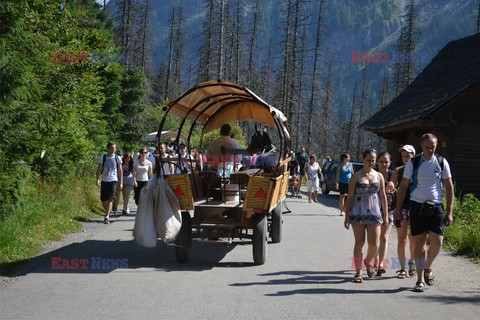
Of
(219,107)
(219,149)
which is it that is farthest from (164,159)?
(219,107)

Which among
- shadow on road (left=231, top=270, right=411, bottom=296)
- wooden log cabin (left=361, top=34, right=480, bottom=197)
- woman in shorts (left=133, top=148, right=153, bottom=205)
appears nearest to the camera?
shadow on road (left=231, top=270, right=411, bottom=296)

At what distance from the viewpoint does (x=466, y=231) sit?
12.7m

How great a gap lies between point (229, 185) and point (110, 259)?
252 centimetres

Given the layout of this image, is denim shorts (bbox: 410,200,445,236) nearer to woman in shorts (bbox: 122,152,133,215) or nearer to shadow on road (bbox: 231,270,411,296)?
shadow on road (bbox: 231,270,411,296)

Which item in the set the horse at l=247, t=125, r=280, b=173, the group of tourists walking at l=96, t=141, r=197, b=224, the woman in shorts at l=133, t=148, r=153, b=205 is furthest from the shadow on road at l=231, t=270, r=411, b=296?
the woman in shorts at l=133, t=148, r=153, b=205

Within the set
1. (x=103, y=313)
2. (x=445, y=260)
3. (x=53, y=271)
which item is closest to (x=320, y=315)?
(x=103, y=313)

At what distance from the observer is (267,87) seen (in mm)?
88812

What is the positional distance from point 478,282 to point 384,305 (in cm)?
250

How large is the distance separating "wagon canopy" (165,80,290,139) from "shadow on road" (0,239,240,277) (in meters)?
2.75

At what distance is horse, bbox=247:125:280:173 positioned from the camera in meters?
12.6

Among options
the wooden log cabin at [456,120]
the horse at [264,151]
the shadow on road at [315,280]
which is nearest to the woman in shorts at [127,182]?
the horse at [264,151]

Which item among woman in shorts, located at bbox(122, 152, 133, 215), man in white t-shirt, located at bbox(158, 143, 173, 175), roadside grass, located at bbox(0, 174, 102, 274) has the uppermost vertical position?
man in white t-shirt, located at bbox(158, 143, 173, 175)

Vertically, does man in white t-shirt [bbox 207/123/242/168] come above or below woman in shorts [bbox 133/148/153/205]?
above

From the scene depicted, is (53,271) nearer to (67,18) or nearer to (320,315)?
(320,315)
